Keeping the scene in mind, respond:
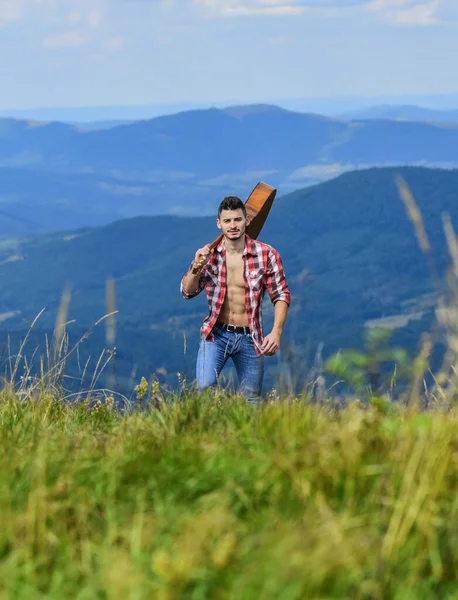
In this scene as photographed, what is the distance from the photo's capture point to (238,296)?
7027 millimetres

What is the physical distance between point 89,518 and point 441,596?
3.97 ft

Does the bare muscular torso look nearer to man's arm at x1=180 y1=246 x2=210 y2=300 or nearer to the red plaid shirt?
the red plaid shirt

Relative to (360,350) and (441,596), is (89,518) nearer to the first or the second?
A: (441,596)

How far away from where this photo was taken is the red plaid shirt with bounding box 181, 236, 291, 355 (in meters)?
6.88

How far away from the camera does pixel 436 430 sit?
11.2 ft

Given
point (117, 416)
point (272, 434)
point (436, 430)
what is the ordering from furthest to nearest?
Result: point (117, 416), point (272, 434), point (436, 430)

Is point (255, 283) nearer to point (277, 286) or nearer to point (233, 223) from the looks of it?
point (277, 286)

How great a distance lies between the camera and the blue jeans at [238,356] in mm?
6844

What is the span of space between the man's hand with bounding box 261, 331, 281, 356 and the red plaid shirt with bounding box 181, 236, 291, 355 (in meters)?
0.33

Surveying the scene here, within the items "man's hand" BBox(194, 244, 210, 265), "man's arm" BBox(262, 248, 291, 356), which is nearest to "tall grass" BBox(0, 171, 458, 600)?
"man's hand" BBox(194, 244, 210, 265)

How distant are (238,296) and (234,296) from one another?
0.03m

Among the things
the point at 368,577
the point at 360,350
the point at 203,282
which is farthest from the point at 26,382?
the point at 368,577

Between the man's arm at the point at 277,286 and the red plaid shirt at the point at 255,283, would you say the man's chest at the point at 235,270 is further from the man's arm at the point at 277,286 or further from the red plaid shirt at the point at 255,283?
the man's arm at the point at 277,286

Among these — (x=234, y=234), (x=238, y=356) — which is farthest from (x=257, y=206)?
(x=238, y=356)
